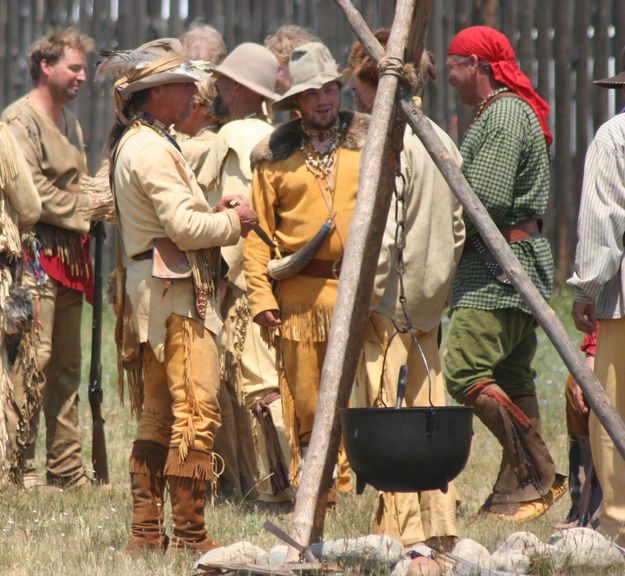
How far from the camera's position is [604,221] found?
4953mm

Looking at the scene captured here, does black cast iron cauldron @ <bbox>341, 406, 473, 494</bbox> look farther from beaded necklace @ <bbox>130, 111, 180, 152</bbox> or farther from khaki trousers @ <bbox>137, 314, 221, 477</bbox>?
beaded necklace @ <bbox>130, 111, 180, 152</bbox>

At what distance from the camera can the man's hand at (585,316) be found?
5.25 m

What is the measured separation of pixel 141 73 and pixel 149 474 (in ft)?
5.33

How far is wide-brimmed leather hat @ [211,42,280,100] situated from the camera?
6710 mm

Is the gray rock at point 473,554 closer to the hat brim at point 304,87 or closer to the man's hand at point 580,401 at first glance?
the man's hand at point 580,401

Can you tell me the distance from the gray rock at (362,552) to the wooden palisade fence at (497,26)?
753cm

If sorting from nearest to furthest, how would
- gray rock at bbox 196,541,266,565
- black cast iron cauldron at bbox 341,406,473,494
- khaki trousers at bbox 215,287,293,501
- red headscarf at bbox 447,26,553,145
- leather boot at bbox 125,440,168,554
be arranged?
black cast iron cauldron at bbox 341,406,473,494, gray rock at bbox 196,541,266,565, leather boot at bbox 125,440,168,554, red headscarf at bbox 447,26,553,145, khaki trousers at bbox 215,287,293,501

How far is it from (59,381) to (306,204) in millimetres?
2270

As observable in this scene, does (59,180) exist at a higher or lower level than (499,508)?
higher

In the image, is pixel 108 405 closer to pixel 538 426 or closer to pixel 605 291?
pixel 538 426

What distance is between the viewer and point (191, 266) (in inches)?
202

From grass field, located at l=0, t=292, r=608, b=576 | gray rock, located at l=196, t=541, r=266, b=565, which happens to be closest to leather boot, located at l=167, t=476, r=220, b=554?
grass field, located at l=0, t=292, r=608, b=576

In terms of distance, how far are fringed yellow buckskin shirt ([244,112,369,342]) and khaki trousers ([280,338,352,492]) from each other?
0.06 m

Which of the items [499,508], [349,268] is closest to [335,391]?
[349,268]
